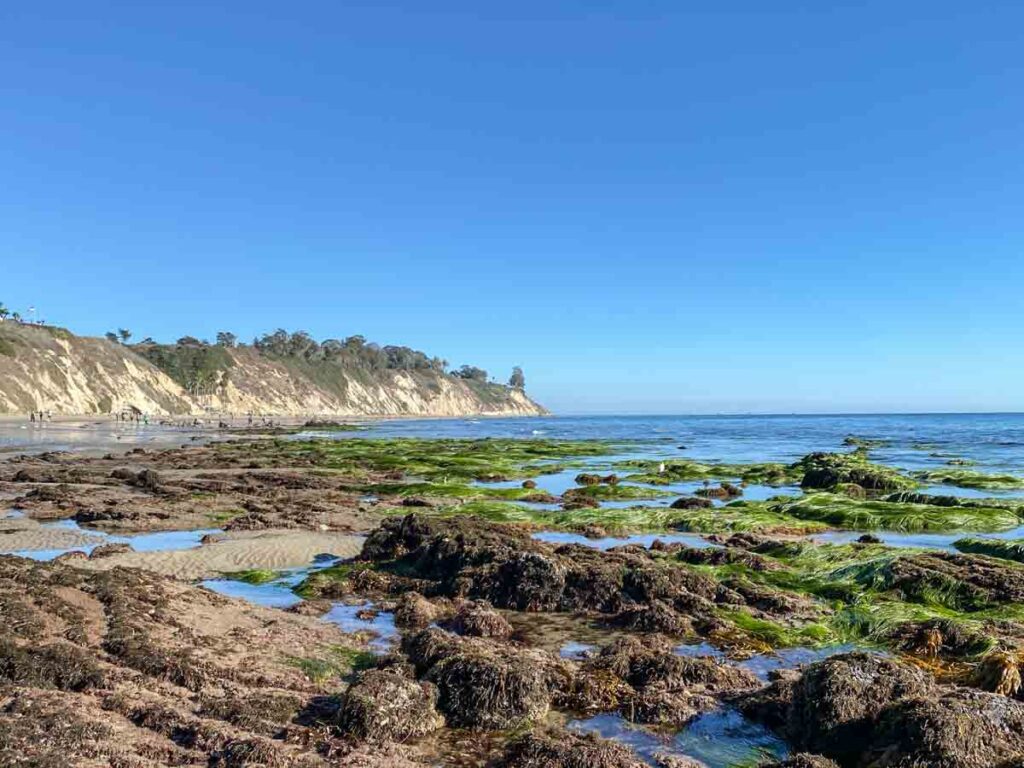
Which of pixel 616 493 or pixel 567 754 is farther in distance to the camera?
pixel 616 493

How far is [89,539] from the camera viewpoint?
16078mm

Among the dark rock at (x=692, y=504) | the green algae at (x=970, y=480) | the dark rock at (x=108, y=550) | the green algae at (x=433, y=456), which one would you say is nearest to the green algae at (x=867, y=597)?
the dark rock at (x=692, y=504)

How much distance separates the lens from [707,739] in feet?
22.1

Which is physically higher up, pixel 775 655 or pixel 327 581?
pixel 327 581

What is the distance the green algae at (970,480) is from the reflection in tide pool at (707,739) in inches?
1138

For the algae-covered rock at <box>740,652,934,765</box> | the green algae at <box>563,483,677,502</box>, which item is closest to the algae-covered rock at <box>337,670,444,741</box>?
the algae-covered rock at <box>740,652,934,765</box>

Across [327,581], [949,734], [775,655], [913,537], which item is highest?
[949,734]

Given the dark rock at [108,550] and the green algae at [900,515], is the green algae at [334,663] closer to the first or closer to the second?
the dark rock at [108,550]

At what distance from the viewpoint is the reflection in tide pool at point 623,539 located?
17.1 meters

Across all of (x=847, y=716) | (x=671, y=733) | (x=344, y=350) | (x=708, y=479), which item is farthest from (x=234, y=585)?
(x=344, y=350)

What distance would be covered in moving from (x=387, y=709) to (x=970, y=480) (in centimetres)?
3290

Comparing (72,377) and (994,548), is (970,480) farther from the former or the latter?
(72,377)

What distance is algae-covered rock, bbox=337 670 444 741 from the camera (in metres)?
6.46

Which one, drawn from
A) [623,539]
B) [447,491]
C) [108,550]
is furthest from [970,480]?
[108,550]
